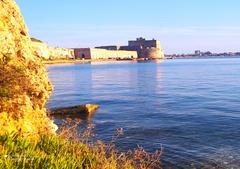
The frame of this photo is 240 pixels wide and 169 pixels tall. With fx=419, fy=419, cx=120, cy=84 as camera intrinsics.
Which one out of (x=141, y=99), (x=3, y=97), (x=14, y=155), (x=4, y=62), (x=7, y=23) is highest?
(x=7, y=23)

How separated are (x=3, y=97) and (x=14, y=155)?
3.46 meters

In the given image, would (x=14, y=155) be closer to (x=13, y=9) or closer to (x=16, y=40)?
(x=16, y=40)

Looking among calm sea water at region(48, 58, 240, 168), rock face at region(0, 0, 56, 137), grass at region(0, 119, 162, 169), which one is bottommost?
calm sea water at region(48, 58, 240, 168)

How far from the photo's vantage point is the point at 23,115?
12562 mm

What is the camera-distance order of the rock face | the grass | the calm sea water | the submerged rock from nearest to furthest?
the grass < the rock face < the calm sea water < the submerged rock

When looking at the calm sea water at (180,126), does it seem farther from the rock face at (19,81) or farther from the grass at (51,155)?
the grass at (51,155)

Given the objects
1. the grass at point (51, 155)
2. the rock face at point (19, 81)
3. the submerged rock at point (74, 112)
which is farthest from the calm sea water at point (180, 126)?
the grass at point (51, 155)

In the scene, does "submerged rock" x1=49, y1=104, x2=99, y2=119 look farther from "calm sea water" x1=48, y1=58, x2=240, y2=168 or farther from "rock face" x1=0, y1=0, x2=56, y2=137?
"rock face" x1=0, y1=0, x2=56, y2=137

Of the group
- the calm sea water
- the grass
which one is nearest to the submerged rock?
the calm sea water

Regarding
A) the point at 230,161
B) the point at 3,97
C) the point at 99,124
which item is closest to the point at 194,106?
the point at 99,124

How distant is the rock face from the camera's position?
39.0 ft

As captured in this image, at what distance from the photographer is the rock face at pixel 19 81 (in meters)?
11.9

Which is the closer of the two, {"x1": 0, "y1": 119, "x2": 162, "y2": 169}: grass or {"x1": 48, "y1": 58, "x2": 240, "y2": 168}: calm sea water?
{"x1": 0, "y1": 119, "x2": 162, "y2": 169}: grass

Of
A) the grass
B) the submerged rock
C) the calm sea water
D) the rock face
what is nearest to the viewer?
the grass
